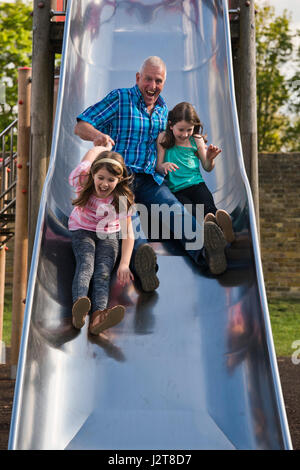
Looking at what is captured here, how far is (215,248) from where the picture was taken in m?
3.21

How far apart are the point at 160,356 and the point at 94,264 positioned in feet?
1.96

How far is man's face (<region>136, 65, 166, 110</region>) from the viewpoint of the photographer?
13.5 feet

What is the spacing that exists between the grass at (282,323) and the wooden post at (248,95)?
305 centimetres

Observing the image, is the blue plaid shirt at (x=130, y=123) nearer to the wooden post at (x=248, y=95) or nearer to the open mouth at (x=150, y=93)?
the open mouth at (x=150, y=93)

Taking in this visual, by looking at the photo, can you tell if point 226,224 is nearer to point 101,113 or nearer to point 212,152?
point 212,152

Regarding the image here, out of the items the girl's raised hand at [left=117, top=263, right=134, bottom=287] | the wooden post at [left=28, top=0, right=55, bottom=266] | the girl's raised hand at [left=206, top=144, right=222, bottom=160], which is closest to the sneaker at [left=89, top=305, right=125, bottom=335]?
the girl's raised hand at [left=117, top=263, right=134, bottom=287]

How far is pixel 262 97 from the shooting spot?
56.2 feet

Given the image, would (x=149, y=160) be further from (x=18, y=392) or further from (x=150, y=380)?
(x=18, y=392)

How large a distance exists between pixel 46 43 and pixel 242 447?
308 centimetres

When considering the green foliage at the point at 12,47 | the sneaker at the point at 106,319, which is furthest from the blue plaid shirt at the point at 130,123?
the green foliage at the point at 12,47

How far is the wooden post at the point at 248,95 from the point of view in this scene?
4211 millimetres

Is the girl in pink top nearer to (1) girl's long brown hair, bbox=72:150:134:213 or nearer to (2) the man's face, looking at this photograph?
(1) girl's long brown hair, bbox=72:150:134:213

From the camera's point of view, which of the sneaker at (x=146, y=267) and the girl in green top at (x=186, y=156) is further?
the girl in green top at (x=186, y=156)

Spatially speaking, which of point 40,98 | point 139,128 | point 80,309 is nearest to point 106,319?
point 80,309
